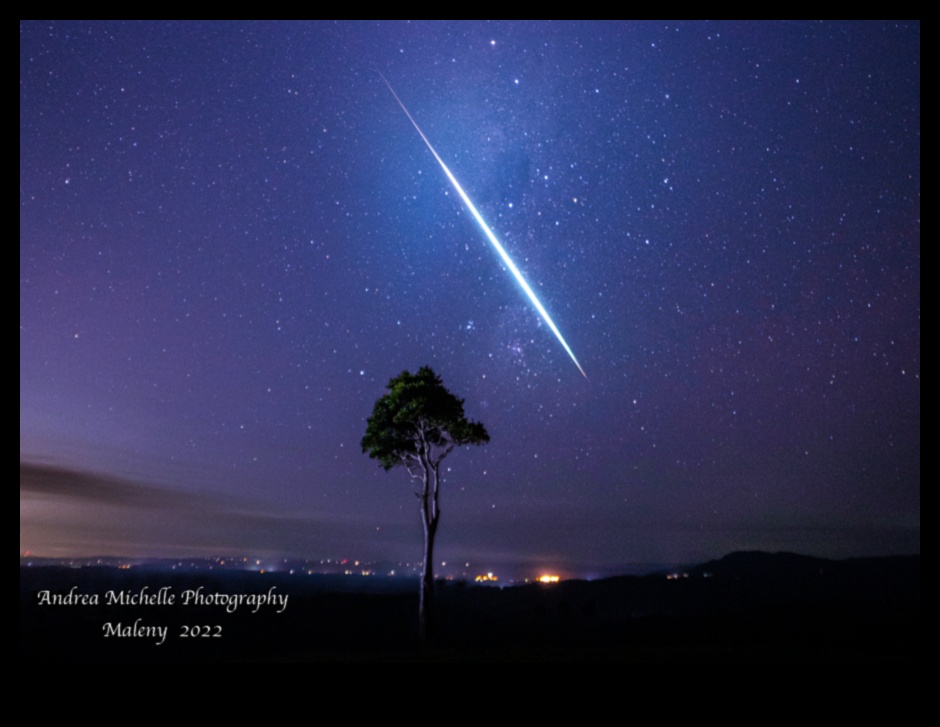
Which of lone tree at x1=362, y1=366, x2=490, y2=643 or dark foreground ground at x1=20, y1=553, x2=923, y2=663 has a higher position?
lone tree at x1=362, y1=366, x2=490, y2=643

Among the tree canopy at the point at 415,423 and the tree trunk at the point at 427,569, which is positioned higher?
the tree canopy at the point at 415,423

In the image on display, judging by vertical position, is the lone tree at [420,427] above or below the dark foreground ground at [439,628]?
above

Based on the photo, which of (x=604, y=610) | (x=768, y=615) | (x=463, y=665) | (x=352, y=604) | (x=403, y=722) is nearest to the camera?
(x=403, y=722)

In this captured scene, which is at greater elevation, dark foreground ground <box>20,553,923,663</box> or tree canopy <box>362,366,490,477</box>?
tree canopy <box>362,366,490,477</box>

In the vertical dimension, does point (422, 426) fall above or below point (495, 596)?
above

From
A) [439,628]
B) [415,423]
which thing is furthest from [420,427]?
[439,628]

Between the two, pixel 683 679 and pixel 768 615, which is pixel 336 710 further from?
pixel 768 615

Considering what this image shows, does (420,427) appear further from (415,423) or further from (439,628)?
(439,628)
